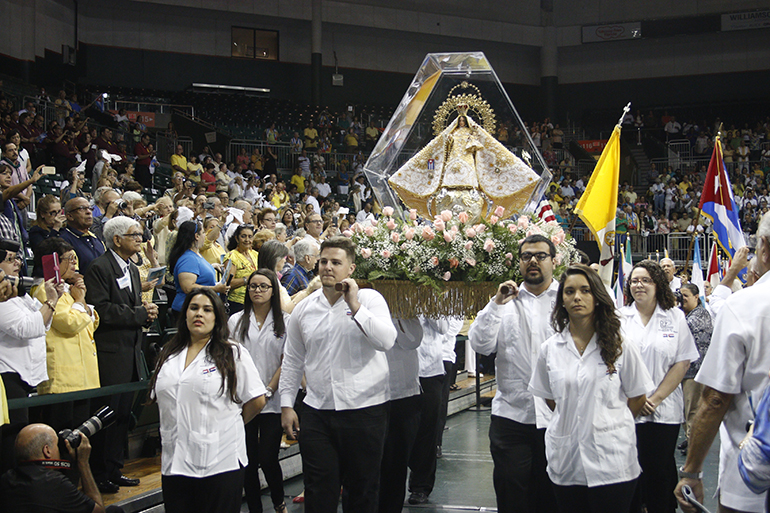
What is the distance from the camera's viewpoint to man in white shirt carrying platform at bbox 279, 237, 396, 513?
416 centimetres

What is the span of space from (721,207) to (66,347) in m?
6.40

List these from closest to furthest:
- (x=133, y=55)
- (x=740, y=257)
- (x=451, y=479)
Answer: (x=740, y=257)
(x=451, y=479)
(x=133, y=55)

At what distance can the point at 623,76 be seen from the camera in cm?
3142

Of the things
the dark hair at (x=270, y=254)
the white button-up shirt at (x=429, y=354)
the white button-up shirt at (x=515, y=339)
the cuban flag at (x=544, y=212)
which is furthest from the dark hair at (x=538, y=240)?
the dark hair at (x=270, y=254)

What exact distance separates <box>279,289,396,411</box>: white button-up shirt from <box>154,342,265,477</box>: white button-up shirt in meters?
0.52

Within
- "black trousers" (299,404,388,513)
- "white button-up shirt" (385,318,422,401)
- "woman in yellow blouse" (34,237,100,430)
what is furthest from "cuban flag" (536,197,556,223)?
"woman in yellow blouse" (34,237,100,430)

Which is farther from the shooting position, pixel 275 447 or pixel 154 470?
pixel 154 470

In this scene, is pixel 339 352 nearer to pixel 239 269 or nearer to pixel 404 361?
pixel 404 361

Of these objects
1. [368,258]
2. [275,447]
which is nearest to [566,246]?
Answer: [368,258]

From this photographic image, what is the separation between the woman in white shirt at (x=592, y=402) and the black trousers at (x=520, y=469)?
1.87ft

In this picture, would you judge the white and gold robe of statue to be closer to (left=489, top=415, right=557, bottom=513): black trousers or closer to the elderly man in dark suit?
(left=489, top=415, right=557, bottom=513): black trousers

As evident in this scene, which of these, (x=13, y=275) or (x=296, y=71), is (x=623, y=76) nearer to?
(x=296, y=71)

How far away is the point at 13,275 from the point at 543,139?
24.8 metres

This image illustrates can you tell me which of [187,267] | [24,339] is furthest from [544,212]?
[24,339]
